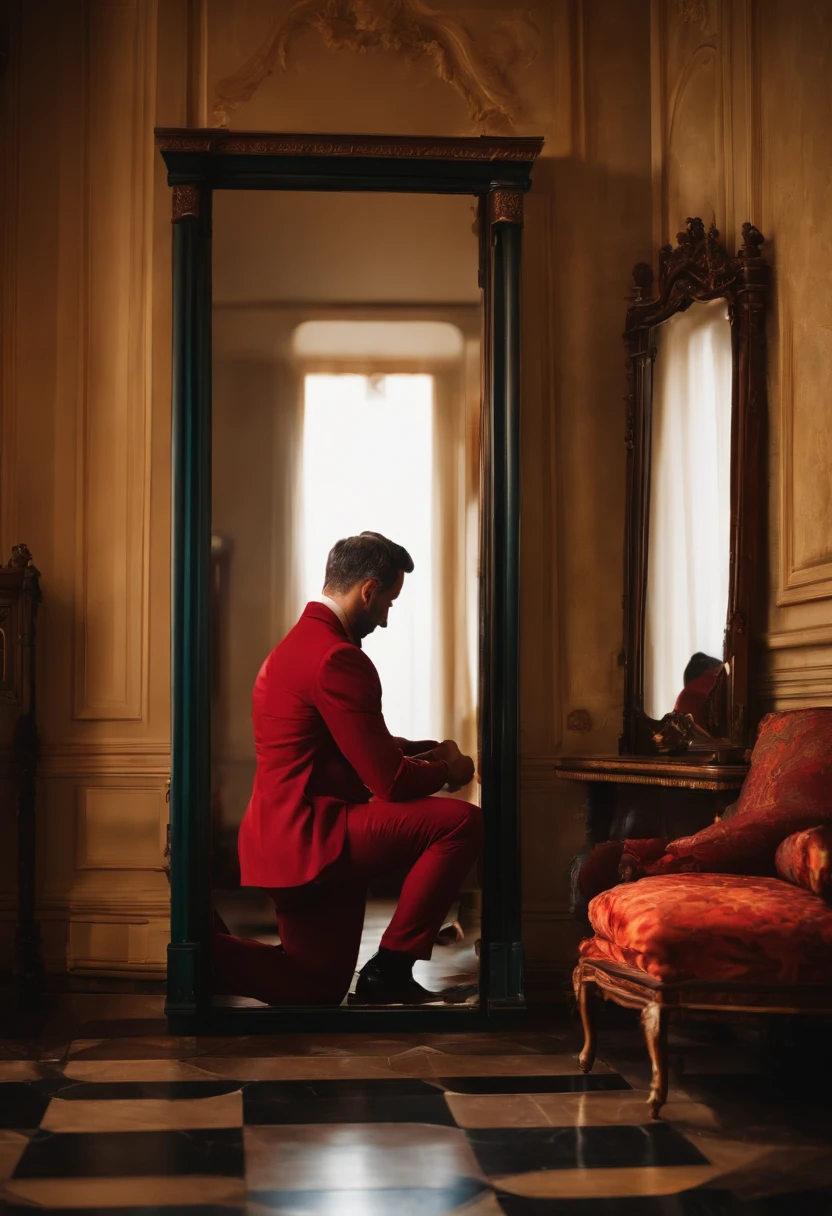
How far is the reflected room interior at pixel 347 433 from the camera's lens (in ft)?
13.3

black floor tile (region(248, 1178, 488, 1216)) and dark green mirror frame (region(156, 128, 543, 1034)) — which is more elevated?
dark green mirror frame (region(156, 128, 543, 1034))

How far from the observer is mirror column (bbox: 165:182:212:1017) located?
390 cm

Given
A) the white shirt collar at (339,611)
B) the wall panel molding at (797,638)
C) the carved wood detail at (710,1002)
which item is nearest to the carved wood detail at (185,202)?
the white shirt collar at (339,611)

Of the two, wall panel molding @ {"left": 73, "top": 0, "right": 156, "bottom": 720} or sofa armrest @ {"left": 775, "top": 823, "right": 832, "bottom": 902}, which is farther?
wall panel molding @ {"left": 73, "top": 0, "right": 156, "bottom": 720}

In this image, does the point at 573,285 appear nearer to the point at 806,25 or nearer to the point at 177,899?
the point at 806,25

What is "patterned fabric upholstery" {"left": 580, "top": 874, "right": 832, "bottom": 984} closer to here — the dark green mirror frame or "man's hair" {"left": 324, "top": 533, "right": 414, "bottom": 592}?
the dark green mirror frame

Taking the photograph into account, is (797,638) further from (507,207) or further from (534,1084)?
(507,207)

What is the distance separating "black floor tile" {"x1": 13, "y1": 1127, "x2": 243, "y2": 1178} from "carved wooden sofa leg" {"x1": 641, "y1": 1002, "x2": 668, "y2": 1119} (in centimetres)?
92

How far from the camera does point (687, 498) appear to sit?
4.27 meters

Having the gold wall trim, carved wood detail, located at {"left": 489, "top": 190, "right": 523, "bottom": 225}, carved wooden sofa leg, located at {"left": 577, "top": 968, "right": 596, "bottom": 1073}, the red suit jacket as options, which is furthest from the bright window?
carved wooden sofa leg, located at {"left": 577, "top": 968, "right": 596, "bottom": 1073}

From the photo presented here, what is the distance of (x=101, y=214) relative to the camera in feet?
15.2

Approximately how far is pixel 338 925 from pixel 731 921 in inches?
56.1

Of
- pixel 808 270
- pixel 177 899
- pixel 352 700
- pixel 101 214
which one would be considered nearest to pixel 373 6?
pixel 101 214

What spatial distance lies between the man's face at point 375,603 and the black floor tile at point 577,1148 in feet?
5.48
